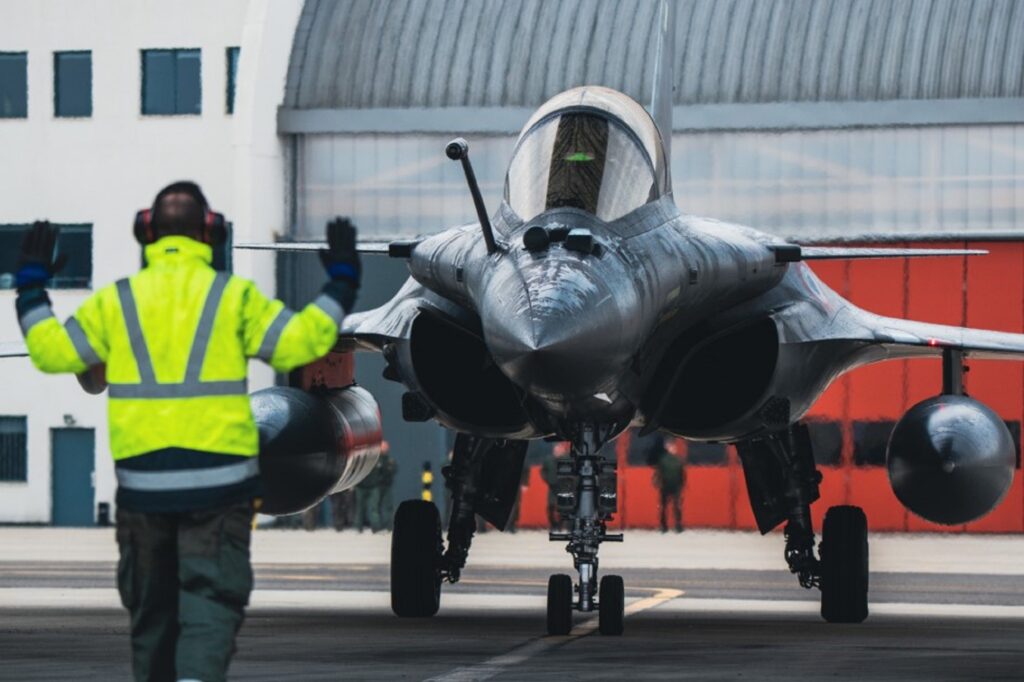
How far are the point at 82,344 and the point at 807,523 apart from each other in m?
8.40

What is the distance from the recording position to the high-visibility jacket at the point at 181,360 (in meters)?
7.20

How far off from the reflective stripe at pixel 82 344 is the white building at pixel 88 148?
91.8ft

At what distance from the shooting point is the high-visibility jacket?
7.20 metres

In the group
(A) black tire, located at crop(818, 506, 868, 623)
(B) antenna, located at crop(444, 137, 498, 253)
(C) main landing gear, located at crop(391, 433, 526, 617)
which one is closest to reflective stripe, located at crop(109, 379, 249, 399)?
(B) antenna, located at crop(444, 137, 498, 253)

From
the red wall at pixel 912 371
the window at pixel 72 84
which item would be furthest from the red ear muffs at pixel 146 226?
the window at pixel 72 84

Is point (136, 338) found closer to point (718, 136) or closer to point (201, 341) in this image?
point (201, 341)

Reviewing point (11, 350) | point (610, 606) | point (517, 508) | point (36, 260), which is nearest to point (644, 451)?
point (517, 508)

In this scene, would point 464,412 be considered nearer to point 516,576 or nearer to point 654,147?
point 654,147

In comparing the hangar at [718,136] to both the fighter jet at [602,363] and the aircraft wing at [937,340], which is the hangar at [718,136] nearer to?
the fighter jet at [602,363]

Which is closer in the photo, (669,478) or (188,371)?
(188,371)

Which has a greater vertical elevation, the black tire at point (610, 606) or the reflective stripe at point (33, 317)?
the reflective stripe at point (33, 317)

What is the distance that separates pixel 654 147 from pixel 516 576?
32.7 ft

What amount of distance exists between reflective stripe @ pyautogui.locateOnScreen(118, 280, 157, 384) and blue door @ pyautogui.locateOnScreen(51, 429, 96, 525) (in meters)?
29.3

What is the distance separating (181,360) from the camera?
23.8 ft
